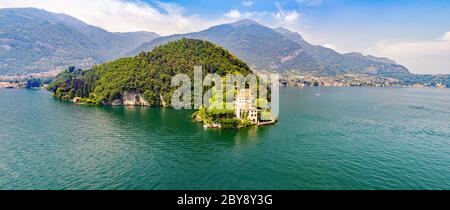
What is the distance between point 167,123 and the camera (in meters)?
54.0

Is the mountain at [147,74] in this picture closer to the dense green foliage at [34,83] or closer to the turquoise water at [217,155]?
the turquoise water at [217,155]

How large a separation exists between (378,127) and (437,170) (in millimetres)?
24004

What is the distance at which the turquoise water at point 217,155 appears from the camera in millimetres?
25844

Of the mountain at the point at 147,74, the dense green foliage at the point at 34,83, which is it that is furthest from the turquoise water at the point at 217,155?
the dense green foliage at the point at 34,83

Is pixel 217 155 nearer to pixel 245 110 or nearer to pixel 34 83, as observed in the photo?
pixel 245 110

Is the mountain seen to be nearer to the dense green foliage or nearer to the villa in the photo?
the villa

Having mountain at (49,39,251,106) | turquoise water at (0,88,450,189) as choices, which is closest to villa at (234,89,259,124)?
turquoise water at (0,88,450,189)

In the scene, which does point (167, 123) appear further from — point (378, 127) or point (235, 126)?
point (378, 127)

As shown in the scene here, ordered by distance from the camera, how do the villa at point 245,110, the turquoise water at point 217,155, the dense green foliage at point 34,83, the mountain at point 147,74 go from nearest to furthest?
the turquoise water at point 217,155
the villa at point 245,110
the mountain at point 147,74
the dense green foliage at point 34,83

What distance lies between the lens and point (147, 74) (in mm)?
88062

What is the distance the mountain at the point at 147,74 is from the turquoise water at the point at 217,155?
2792 centimetres

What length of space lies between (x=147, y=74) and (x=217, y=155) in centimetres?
6294

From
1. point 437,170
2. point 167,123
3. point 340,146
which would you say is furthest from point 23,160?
point 437,170

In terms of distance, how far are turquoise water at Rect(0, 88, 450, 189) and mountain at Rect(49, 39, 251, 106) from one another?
27916 mm
